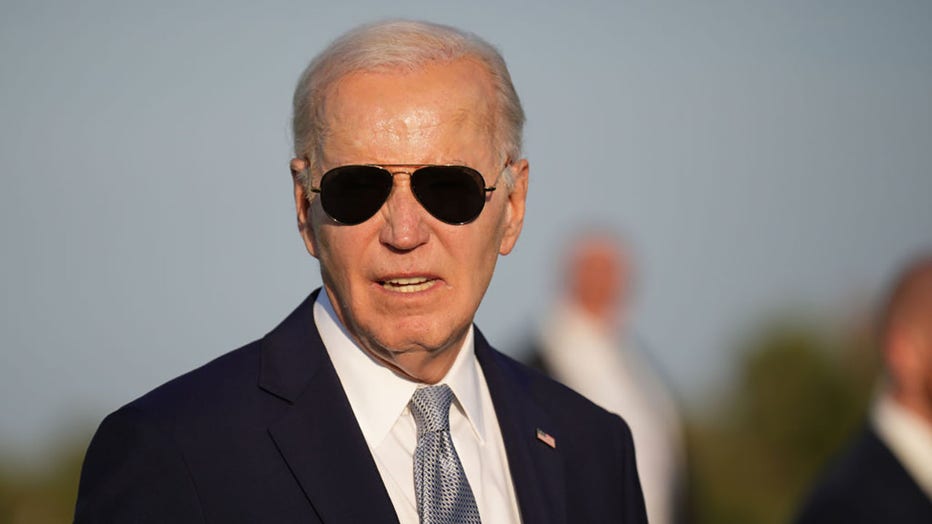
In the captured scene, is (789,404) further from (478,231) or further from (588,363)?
(478,231)

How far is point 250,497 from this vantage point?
2691 millimetres

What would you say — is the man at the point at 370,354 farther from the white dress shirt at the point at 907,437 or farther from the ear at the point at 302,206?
the white dress shirt at the point at 907,437

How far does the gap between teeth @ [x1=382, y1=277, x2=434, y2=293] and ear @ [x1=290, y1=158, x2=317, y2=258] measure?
242 millimetres

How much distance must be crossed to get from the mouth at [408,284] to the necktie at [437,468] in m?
0.24

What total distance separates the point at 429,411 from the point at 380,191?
50 centimetres

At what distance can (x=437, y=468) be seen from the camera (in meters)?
2.90

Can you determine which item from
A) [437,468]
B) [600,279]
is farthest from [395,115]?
[600,279]

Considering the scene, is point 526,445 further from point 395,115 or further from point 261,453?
point 395,115

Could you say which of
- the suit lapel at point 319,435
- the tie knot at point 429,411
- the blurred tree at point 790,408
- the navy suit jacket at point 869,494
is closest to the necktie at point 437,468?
the tie knot at point 429,411

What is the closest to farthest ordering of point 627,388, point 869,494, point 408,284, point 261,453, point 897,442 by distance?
point 261,453 → point 408,284 → point 869,494 → point 897,442 → point 627,388

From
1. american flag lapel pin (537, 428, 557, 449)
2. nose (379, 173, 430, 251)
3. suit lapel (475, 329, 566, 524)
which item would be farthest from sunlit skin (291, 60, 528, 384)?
american flag lapel pin (537, 428, 557, 449)

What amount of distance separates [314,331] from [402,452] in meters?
0.33

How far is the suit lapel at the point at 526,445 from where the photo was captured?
3.05m

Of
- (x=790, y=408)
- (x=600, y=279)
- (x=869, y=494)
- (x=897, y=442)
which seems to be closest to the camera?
(x=869, y=494)
